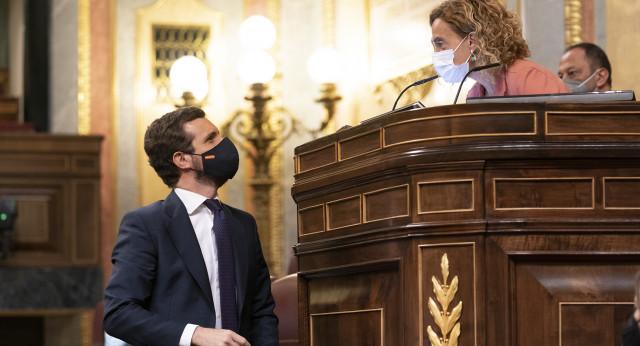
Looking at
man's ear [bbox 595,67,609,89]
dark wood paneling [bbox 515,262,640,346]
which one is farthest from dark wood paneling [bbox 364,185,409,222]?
man's ear [bbox 595,67,609,89]

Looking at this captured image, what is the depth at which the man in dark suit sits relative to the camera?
3318mm

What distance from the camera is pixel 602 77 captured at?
5.36 meters

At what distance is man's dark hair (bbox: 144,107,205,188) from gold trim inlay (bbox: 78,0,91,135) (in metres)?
5.99

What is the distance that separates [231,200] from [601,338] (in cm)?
686

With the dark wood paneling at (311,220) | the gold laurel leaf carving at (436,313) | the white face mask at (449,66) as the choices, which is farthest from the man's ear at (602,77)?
the gold laurel leaf carving at (436,313)

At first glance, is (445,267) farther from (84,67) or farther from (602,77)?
(84,67)

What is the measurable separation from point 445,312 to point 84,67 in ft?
23.0

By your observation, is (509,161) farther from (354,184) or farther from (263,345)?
(263,345)

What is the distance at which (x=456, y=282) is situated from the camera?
3.17 m

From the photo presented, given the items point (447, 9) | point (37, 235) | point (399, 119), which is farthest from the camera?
point (37, 235)

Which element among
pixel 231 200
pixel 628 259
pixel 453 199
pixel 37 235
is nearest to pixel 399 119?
pixel 453 199

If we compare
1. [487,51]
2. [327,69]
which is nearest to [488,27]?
[487,51]

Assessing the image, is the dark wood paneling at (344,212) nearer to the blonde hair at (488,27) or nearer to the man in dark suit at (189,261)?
the man in dark suit at (189,261)

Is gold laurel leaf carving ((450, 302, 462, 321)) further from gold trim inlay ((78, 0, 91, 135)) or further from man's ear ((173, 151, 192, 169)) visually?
gold trim inlay ((78, 0, 91, 135))
